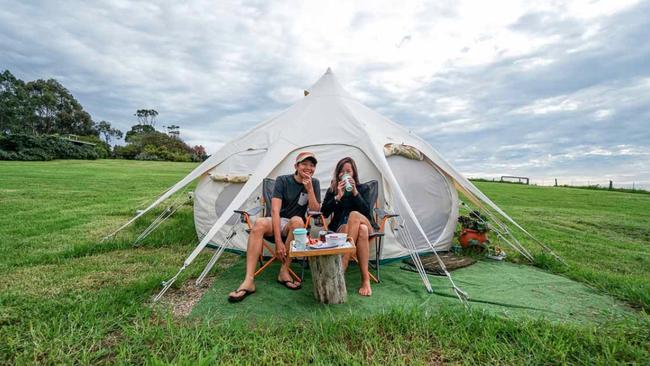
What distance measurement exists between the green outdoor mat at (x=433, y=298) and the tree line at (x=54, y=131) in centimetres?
2980

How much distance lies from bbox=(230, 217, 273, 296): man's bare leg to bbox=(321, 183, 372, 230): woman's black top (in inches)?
27.1

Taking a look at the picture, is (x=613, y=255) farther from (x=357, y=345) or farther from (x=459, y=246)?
(x=357, y=345)

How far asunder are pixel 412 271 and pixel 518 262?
1.58 metres

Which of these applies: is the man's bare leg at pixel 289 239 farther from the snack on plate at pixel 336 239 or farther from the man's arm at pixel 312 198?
the snack on plate at pixel 336 239

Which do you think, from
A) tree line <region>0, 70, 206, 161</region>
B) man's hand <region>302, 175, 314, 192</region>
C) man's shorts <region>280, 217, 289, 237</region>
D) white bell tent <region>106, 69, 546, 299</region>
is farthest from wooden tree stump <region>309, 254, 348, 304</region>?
tree line <region>0, 70, 206, 161</region>

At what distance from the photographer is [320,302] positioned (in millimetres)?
2836

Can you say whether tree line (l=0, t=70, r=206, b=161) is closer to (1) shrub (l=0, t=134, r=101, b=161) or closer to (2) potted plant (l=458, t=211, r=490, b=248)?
(1) shrub (l=0, t=134, r=101, b=161)

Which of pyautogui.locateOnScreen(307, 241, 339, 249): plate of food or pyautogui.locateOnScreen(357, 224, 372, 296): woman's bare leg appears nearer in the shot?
pyautogui.locateOnScreen(307, 241, 339, 249): plate of food

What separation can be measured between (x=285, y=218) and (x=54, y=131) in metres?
50.1

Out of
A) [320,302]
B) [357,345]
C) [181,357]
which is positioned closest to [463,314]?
[357,345]

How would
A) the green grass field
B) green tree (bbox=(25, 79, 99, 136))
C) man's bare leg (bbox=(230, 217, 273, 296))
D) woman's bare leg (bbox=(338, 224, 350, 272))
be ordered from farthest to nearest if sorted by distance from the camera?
green tree (bbox=(25, 79, 99, 136)) < woman's bare leg (bbox=(338, 224, 350, 272)) < man's bare leg (bbox=(230, 217, 273, 296)) < the green grass field

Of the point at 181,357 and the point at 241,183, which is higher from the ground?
the point at 241,183

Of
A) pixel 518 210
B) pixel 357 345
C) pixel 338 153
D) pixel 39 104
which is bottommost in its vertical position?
pixel 357 345

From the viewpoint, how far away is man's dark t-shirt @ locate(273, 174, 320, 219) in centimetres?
346
